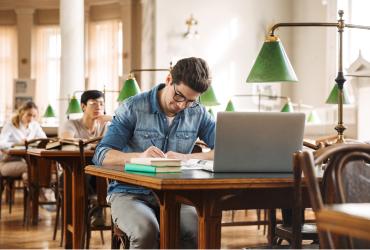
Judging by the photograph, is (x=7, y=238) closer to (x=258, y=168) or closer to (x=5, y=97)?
(x=258, y=168)

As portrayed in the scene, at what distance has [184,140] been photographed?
113 inches

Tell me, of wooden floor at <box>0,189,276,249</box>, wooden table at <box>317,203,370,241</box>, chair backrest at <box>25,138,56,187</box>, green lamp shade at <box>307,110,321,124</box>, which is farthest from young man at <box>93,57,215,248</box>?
green lamp shade at <box>307,110,321,124</box>

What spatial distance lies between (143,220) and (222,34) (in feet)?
28.2

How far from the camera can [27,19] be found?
14305mm

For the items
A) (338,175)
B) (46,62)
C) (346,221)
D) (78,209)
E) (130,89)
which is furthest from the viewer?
(46,62)

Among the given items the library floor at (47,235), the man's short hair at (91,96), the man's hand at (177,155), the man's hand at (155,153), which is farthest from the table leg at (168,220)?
the man's short hair at (91,96)

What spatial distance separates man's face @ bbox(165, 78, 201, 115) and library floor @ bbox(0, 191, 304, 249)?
77.5 inches

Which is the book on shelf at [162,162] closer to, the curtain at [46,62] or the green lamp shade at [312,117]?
the green lamp shade at [312,117]

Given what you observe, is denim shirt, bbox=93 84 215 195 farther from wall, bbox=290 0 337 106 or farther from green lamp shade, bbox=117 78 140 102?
wall, bbox=290 0 337 106

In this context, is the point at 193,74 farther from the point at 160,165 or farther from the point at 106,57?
the point at 106,57

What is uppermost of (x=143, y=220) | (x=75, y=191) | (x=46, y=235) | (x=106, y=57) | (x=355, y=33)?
(x=355, y=33)

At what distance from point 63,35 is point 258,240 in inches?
226

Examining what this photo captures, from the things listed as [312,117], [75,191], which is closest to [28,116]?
[75,191]

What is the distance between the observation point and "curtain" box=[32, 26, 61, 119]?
14.4 metres
